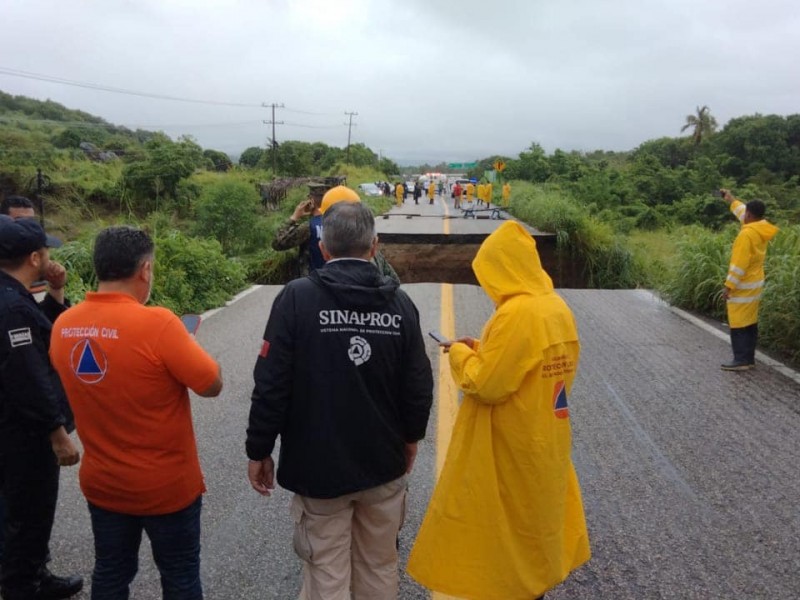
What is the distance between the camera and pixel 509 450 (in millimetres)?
2584

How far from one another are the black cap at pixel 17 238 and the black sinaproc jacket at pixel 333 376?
4.11ft

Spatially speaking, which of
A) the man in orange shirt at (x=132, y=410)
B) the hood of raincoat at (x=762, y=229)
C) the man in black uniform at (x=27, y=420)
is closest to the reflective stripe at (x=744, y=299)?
the hood of raincoat at (x=762, y=229)

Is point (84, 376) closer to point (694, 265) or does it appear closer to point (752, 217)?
point (752, 217)

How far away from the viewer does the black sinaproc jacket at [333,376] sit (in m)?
2.29

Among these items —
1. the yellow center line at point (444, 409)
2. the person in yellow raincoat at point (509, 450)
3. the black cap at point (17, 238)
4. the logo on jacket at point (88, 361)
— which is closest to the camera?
the logo on jacket at point (88, 361)

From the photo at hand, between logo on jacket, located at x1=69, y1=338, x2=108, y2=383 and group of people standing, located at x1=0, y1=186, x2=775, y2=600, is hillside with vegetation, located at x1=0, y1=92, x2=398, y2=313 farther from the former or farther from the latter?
logo on jacket, located at x1=69, y1=338, x2=108, y2=383

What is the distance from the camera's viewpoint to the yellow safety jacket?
665 cm

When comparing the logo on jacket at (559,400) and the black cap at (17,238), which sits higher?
the black cap at (17,238)

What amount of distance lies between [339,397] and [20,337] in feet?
4.57

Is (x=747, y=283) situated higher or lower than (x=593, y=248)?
higher

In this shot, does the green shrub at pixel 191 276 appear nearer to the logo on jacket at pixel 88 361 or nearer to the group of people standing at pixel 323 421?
the group of people standing at pixel 323 421

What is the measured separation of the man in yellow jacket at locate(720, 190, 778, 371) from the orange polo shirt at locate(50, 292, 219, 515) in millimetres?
6194

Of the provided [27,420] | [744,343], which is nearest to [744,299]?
[744,343]

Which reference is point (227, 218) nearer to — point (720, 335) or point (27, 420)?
point (720, 335)
